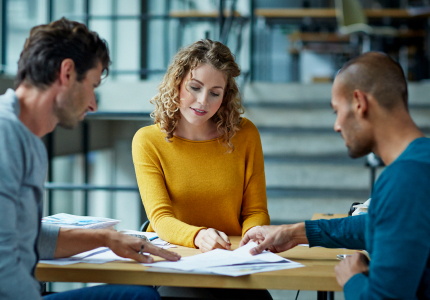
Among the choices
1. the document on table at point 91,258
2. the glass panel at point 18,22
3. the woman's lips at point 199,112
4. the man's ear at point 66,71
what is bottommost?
the document on table at point 91,258

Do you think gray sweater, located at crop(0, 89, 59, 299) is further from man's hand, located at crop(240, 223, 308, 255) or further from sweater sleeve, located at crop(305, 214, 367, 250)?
sweater sleeve, located at crop(305, 214, 367, 250)

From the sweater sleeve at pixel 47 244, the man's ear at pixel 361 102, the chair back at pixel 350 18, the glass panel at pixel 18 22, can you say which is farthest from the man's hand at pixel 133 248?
the chair back at pixel 350 18

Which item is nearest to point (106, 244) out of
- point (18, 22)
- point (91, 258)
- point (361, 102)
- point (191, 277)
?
point (91, 258)

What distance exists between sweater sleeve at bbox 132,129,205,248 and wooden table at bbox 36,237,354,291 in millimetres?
331

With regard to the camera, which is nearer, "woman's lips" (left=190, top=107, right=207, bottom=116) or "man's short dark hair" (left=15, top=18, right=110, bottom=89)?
"man's short dark hair" (left=15, top=18, right=110, bottom=89)

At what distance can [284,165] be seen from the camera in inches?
168

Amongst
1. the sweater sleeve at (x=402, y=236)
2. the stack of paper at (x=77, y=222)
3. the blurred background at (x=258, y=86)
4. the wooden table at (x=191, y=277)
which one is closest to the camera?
the sweater sleeve at (x=402, y=236)

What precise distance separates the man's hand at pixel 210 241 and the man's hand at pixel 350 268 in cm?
39

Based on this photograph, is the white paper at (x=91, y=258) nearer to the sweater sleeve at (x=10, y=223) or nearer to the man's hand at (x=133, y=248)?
the man's hand at (x=133, y=248)

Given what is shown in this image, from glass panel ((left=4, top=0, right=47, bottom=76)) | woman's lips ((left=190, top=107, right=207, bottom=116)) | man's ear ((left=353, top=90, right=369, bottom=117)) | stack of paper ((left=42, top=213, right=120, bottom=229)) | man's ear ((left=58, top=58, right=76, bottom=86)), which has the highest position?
glass panel ((left=4, top=0, right=47, bottom=76))

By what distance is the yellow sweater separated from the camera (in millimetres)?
2090

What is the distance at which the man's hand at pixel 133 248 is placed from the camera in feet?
5.01

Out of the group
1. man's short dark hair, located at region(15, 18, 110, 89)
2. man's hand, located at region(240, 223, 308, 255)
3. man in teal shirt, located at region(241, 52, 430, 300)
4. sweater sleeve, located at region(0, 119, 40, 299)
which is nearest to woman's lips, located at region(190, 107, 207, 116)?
man's hand, located at region(240, 223, 308, 255)

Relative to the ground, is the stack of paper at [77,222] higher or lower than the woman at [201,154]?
lower
